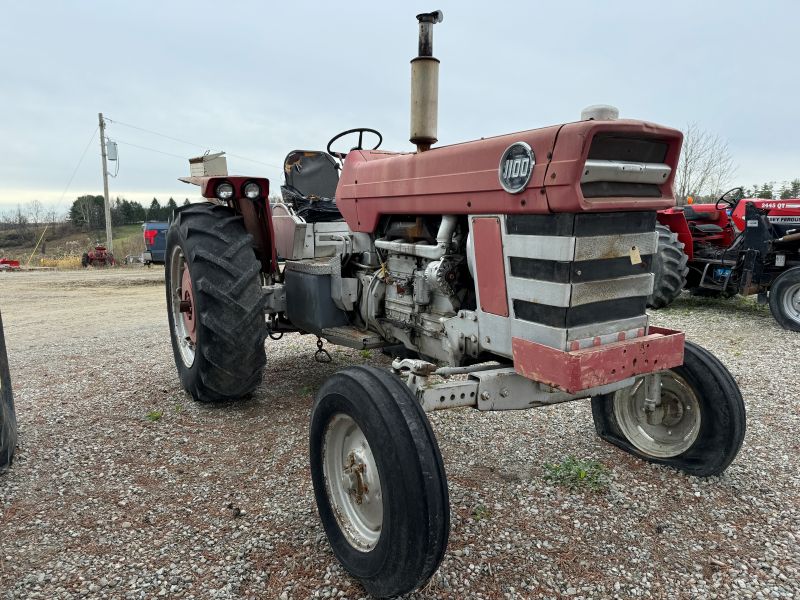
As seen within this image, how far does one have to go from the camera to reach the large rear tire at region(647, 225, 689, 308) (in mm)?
6902

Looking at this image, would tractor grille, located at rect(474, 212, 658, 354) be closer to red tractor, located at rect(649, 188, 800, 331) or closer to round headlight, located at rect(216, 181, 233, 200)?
round headlight, located at rect(216, 181, 233, 200)

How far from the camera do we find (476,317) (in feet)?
8.36

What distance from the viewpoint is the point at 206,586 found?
6.81 ft

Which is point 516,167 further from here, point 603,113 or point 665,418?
point 665,418

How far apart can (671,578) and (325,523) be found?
1.35 metres

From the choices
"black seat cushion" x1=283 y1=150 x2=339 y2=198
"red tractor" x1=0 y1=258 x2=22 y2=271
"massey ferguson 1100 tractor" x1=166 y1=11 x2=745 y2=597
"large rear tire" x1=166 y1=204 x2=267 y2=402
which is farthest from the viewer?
"red tractor" x1=0 y1=258 x2=22 y2=271

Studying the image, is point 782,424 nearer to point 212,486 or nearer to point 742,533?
point 742,533

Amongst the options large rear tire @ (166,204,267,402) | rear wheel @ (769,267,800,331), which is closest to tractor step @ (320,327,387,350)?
large rear tire @ (166,204,267,402)

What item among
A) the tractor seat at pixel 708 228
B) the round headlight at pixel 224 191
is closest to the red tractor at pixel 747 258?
the tractor seat at pixel 708 228

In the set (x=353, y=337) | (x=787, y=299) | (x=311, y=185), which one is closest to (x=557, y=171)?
(x=353, y=337)

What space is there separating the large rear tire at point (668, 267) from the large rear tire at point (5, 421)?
21.0 feet

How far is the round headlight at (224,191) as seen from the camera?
3.71 meters

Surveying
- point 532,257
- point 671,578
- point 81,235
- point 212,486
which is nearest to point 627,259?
point 532,257

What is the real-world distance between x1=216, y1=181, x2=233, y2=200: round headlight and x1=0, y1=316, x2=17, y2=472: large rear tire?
1.43 metres
